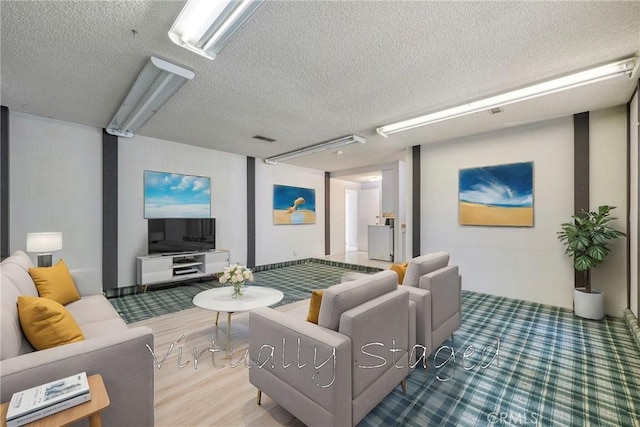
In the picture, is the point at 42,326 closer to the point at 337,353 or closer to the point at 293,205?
the point at 337,353

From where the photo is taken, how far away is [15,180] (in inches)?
135

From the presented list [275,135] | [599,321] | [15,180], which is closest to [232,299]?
[275,135]

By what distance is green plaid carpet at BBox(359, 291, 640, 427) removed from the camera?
1.68 meters

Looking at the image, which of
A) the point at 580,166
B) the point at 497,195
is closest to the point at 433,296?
the point at 497,195

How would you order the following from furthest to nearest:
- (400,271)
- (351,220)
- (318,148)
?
(351,220) < (318,148) < (400,271)

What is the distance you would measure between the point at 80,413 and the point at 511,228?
16.2 ft

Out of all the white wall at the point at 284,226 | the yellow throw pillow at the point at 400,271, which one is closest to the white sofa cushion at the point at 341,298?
the yellow throw pillow at the point at 400,271

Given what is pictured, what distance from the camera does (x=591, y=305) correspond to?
3.18 m

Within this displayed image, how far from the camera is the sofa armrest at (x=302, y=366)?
1333mm

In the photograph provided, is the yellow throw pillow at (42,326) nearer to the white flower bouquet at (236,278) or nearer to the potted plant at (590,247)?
the white flower bouquet at (236,278)

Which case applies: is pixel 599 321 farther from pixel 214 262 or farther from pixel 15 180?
pixel 15 180

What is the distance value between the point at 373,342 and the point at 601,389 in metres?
1.88

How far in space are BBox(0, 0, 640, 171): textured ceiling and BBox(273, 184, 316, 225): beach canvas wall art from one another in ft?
9.78

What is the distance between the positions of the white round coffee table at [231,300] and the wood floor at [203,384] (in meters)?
0.21
